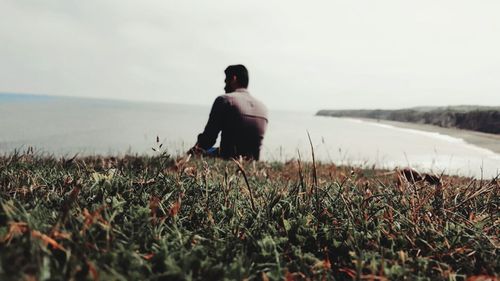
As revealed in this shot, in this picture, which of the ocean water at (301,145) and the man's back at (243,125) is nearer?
the man's back at (243,125)

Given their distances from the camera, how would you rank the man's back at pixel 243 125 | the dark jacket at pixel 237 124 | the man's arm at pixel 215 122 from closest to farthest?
the man's arm at pixel 215 122 < the dark jacket at pixel 237 124 < the man's back at pixel 243 125

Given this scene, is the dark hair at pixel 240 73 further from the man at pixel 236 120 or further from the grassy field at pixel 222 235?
the grassy field at pixel 222 235

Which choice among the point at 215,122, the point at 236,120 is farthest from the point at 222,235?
the point at 236,120

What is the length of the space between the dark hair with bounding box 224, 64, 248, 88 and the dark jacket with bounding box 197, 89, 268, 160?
0.68 ft

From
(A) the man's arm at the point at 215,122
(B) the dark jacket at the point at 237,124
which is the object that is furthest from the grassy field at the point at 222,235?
(B) the dark jacket at the point at 237,124

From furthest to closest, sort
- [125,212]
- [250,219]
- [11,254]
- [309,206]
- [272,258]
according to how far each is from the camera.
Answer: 1. [309,206]
2. [250,219]
3. [125,212]
4. [272,258]
5. [11,254]

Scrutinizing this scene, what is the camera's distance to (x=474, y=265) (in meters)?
2.02

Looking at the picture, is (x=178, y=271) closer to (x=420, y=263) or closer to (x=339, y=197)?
(x=420, y=263)

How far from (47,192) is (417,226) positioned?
2.51 metres

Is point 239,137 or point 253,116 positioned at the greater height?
point 253,116

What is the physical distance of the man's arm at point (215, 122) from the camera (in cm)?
641

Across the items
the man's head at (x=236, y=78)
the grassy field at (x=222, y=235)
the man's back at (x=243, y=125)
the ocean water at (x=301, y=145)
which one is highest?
the man's head at (x=236, y=78)

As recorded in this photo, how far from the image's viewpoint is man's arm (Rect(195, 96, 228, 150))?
6414 millimetres

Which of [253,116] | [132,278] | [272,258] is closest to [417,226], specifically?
[272,258]
